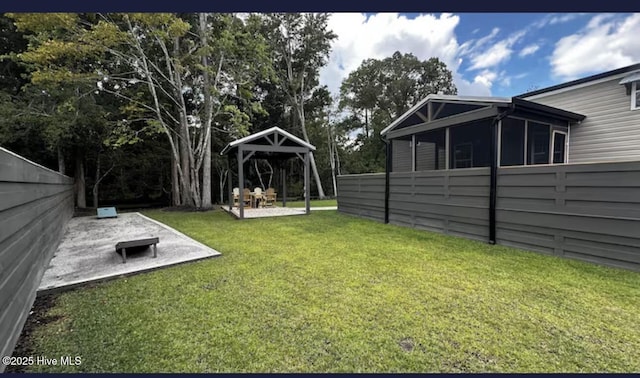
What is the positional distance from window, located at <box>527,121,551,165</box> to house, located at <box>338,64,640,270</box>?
0.09 ft

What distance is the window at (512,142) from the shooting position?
7.70m

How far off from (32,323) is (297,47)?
66.8 ft

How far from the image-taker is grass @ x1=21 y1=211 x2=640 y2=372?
203 cm

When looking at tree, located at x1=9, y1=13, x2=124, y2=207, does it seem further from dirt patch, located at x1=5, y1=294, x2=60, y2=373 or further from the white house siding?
the white house siding

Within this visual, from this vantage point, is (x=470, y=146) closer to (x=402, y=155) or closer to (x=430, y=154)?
(x=430, y=154)

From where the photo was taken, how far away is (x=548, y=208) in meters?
4.64

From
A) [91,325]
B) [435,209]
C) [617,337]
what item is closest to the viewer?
[617,337]

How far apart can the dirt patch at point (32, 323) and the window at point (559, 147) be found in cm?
1127

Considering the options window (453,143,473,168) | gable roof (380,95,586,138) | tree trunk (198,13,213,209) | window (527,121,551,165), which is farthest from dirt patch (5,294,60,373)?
window (453,143,473,168)

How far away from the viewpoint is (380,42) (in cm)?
2000

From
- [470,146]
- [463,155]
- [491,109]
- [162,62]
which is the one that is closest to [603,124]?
[470,146]

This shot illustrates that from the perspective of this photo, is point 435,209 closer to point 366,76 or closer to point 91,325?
point 91,325

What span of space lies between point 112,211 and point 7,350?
32.1ft

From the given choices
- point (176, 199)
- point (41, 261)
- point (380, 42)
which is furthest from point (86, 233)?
point (380, 42)
